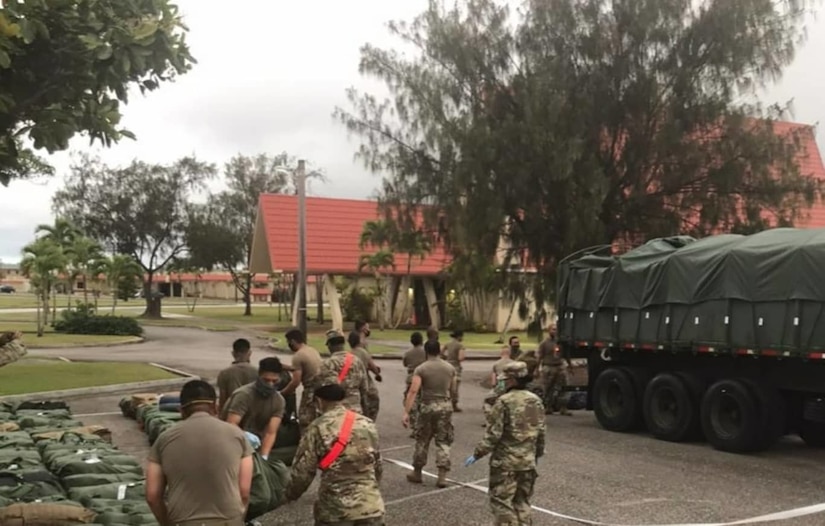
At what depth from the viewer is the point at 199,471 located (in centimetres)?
456

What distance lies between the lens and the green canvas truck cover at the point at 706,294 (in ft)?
36.7

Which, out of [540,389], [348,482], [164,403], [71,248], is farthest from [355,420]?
[71,248]

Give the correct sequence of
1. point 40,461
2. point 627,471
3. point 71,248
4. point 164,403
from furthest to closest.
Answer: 1. point 71,248
2. point 164,403
3. point 627,471
4. point 40,461

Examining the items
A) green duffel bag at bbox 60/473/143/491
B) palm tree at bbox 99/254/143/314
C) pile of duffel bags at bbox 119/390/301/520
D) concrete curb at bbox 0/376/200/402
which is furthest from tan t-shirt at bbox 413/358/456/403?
palm tree at bbox 99/254/143/314

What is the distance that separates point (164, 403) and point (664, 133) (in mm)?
14502

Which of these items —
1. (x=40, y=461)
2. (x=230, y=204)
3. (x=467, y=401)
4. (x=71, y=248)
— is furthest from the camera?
(x=230, y=204)

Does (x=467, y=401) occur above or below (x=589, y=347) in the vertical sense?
below

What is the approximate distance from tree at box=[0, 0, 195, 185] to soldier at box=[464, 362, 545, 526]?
4.11 m

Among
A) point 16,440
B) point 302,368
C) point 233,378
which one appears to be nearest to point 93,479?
point 233,378

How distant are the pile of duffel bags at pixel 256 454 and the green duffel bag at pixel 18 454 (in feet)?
3.93

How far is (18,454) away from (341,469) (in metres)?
4.41

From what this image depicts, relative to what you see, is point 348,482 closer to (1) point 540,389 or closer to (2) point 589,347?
(2) point 589,347

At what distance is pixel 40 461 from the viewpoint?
8297mm

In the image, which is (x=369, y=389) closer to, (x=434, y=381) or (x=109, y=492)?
(x=434, y=381)
